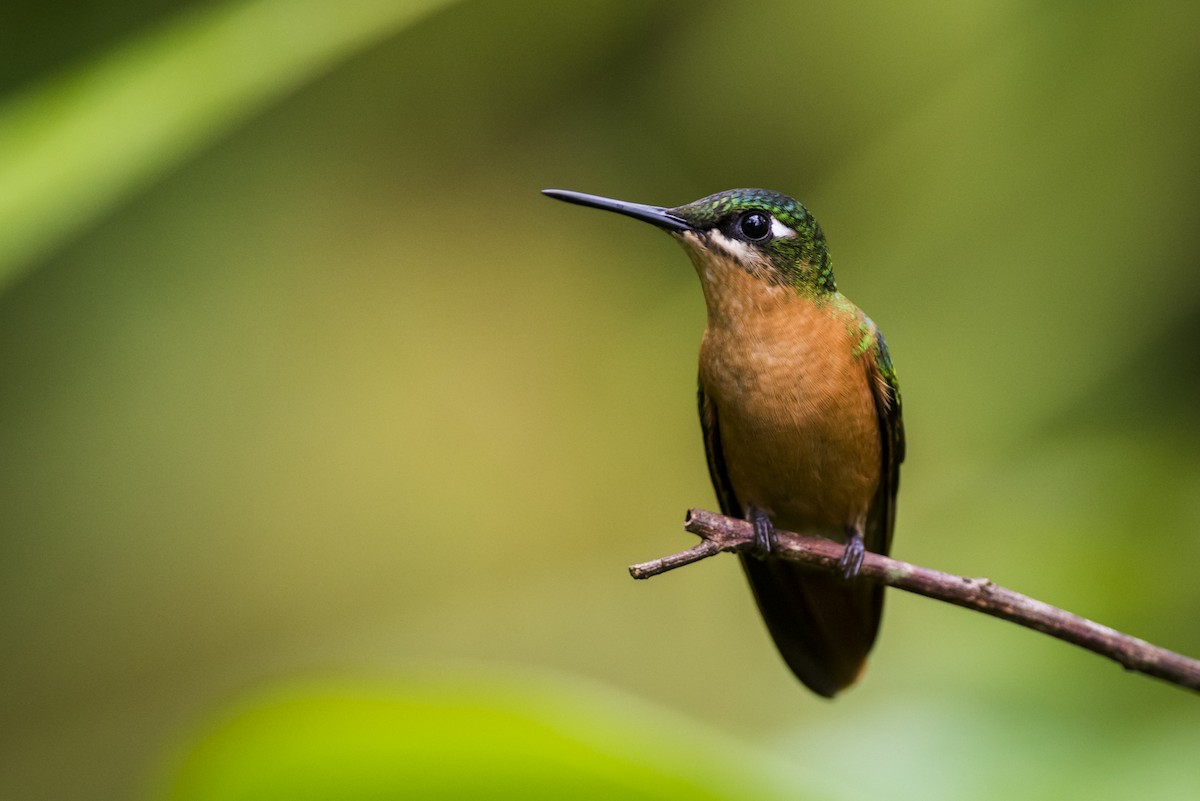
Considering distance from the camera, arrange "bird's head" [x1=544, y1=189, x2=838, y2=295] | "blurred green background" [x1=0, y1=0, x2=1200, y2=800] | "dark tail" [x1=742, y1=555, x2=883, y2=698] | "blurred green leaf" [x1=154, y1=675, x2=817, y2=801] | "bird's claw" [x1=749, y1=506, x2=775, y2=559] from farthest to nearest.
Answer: "blurred green background" [x1=0, y1=0, x2=1200, y2=800]
"dark tail" [x1=742, y1=555, x2=883, y2=698]
"bird's head" [x1=544, y1=189, x2=838, y2=295]
"bird's claw" [x1=749, y1=506, x2=775, y2=559]
"blurred green leaf" [x1=154, y1=675, x2=817, y2=801]

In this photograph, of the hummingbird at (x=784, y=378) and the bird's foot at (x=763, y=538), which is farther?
the hummingbird at (x=784, y=378)

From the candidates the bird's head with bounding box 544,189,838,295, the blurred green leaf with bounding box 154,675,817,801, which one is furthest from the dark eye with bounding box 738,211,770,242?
the blurred green leaf with bounding box 154,675,817,801

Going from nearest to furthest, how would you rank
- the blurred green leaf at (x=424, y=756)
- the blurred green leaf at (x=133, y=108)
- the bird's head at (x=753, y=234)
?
1. the blurred green leaf at (x=424, y=756)
2. the blurred green leaf at (x=133, y=108)
3. the bird's head at (x=753, y=234)

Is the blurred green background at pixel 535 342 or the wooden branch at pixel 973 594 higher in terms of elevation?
the blurred green background at pixel 535 342

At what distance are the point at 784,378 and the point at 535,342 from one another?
2170 mm

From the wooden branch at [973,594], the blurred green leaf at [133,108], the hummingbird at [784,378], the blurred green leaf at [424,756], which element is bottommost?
the blurred green leaf at [424,756]

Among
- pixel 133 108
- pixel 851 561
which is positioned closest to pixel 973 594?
pixel 851 561

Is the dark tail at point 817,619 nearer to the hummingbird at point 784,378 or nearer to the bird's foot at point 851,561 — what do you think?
the hummingbird at point 784,378

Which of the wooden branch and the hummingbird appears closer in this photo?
the wooden branch

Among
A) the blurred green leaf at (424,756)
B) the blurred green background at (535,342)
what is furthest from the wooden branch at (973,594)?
the blurred green background at (535,342)

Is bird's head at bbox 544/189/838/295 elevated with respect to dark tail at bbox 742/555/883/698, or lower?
elevated

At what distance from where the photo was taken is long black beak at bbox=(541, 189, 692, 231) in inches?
56.7

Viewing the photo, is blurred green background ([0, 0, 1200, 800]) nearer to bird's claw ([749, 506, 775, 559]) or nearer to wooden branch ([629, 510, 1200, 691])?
bird's claw ([749, 506, 775, 559])

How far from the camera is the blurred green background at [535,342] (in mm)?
3127
